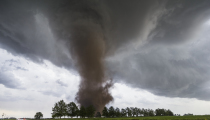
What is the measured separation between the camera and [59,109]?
115 meters

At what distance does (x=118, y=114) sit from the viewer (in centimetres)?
18100

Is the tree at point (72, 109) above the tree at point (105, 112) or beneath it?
above

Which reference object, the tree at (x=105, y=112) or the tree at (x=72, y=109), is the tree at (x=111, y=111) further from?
the tree at (x=72, y=109)

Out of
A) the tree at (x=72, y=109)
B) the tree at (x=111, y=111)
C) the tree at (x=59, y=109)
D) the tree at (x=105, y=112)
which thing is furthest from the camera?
the tree at (x=111, y=111)

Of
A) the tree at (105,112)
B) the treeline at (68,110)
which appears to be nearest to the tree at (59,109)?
the treeline at (68,110)

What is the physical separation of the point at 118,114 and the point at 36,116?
131374mm

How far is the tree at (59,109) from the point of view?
112875 mm

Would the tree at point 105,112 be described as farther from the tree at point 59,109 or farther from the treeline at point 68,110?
the tree at point 59,109

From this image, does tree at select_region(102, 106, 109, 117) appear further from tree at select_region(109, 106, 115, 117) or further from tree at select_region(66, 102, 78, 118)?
tree at select_region(66, 102, 78, 118)

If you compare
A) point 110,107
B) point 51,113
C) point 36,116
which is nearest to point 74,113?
point 51,113

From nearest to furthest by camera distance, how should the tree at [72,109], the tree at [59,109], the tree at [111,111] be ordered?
the tree at [59,109], the tree at [72,109], the tree at [111,111]

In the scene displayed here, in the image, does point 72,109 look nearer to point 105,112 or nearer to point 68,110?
point 68,110

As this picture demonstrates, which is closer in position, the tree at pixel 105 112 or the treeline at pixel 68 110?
the treeline at pixel 68 110

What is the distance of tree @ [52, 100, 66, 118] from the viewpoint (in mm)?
112875
